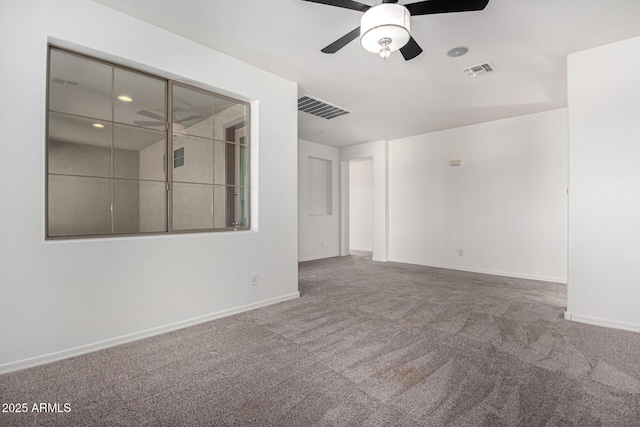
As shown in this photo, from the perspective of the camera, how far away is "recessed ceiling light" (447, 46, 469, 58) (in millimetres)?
3021

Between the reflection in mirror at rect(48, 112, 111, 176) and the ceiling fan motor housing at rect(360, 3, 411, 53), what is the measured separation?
2.34 meters

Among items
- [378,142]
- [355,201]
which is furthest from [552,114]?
[355,201]

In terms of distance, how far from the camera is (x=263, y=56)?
3205 mm

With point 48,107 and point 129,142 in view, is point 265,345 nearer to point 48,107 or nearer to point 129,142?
point 129,142

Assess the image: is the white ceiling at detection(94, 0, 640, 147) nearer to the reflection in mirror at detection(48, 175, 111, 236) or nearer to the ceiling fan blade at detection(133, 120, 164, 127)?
the ceiling fan blade at detection(133, 120, 164, 127)

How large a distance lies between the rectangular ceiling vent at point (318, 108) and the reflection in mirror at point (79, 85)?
7.97 ft

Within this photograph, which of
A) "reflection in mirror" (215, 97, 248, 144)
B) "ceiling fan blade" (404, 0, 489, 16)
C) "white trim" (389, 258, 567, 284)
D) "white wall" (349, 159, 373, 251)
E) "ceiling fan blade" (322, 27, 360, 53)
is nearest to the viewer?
"ceiling fan blade" (404, 0, 489, 16)

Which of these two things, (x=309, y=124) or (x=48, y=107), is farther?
(x=309, y=124)

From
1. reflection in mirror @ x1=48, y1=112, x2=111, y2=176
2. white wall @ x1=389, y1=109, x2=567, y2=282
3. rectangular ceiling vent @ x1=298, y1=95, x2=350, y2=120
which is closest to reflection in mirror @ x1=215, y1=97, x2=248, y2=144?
reflection in mirror @ x1=48, y1=112, x2=111, y2=176

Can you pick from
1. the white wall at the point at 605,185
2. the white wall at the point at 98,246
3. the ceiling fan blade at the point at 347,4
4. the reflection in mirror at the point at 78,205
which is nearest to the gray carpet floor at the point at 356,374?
the white wall at the point at 98,246

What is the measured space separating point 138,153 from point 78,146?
1.47ft

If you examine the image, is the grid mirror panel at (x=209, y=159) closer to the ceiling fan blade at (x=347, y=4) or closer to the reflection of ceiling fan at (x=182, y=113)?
the reflection of ceiling fan at (x=182, y=113)

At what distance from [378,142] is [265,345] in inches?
220

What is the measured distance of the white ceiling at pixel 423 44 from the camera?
2459mm
